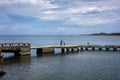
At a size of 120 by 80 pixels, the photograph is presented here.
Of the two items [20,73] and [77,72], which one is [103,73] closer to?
[77,72]

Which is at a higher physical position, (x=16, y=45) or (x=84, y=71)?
(x=16, y=45)

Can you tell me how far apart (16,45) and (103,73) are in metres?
25.2

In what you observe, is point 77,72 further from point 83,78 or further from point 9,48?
point 9,48

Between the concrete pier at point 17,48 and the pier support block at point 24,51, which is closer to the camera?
the concrete pier at point 17,48

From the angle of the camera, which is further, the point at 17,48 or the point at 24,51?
the point at 24,51

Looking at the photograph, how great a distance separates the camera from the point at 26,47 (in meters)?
48.7

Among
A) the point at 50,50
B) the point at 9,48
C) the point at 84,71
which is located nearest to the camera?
the point at 84,71

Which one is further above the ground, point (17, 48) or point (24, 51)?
point (17, 48)

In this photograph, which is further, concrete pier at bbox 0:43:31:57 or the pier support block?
the pier support block

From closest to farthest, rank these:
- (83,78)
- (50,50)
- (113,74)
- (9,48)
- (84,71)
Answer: (83,78) → (113,74) → (84,71) → (9,48) → (50,50)

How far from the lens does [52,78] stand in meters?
26.2

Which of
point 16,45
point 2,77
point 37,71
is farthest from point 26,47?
point 2,77

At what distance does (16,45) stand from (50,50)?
32.5 feet

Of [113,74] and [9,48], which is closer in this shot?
[113,74]
